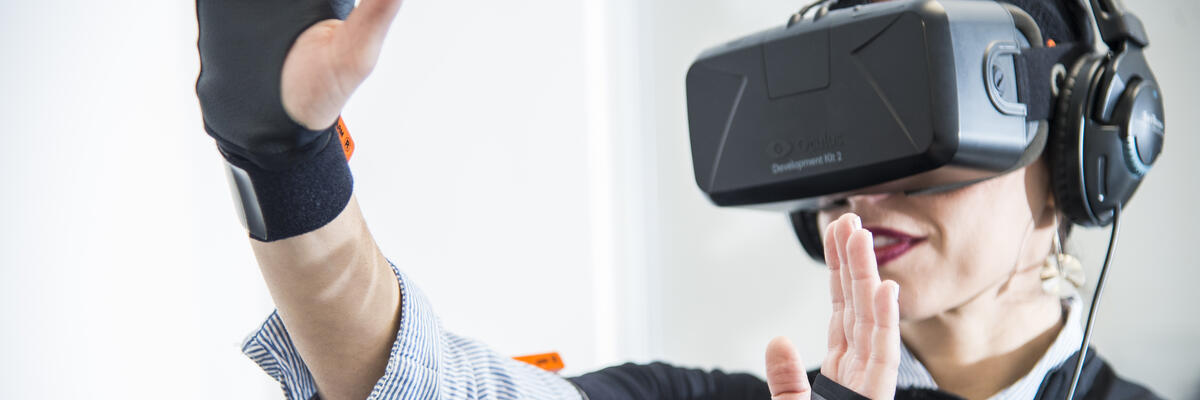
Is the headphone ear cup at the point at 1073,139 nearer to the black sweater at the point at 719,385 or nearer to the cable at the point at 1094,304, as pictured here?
the cable at the point at 1094,304

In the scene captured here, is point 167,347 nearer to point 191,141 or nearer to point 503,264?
point 191,141

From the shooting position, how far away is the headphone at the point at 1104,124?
600 millimetres

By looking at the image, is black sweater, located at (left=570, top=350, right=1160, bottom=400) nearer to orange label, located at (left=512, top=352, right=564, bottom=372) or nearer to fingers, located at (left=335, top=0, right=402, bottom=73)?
orange label, located at (left=512, top=352, right=564, bottom=372)

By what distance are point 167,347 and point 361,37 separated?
1.21 feet

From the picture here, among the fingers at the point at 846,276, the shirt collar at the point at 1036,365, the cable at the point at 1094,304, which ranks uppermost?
the fingers at the point at 846,276

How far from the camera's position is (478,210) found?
94 centimetres

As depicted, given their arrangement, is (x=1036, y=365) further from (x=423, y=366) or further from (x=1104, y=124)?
(x=423, y=366)

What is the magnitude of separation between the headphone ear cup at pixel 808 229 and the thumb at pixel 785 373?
335mm

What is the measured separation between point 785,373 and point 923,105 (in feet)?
0.71

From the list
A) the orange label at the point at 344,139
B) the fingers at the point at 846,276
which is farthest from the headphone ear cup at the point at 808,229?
the orange label at the point at 344,139

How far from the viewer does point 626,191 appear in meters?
1.13

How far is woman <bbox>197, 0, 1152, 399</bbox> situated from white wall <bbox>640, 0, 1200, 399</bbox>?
0.15m

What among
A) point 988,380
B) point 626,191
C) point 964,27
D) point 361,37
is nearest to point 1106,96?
point 964,27

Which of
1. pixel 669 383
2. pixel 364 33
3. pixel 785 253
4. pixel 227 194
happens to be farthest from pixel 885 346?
pixel 785 253
